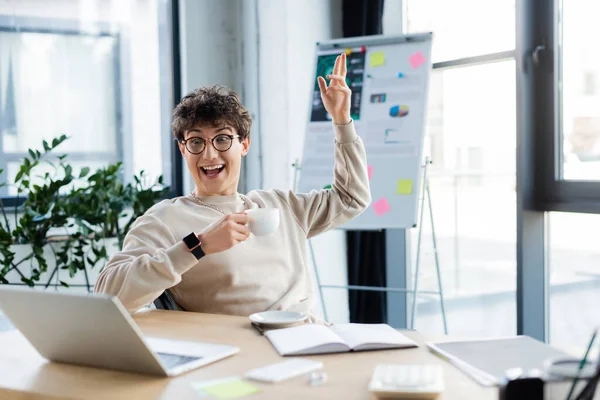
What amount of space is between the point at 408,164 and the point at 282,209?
1.21 m

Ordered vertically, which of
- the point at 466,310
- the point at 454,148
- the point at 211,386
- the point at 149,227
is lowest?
the point at 466,310

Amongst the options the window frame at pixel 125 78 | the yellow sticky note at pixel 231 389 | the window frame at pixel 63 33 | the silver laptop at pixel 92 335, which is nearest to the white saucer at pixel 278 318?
the silver laptop at pixel 92 335

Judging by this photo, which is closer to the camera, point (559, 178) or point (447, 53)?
point (559, 178)

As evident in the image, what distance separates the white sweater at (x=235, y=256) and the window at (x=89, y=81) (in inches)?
88.3

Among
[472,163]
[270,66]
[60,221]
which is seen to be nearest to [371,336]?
[472,163]

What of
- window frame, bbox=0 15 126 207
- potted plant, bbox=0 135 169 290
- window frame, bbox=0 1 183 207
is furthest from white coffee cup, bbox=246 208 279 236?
window frame, bbox=0 1 183 207

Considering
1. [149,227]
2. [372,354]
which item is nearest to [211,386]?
[372,354]

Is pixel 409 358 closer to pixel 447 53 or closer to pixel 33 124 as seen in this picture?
pixel 447 53

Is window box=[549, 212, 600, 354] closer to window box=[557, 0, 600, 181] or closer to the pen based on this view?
window box=[557, 0, 600, 181]

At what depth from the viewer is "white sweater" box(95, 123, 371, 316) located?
179cm

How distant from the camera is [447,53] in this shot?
369cm

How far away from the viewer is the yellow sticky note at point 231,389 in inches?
47.7

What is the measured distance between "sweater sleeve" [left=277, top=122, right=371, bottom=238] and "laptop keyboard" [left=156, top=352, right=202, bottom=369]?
3.07ft

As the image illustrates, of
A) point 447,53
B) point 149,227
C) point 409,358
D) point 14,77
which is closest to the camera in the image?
point 409,358
